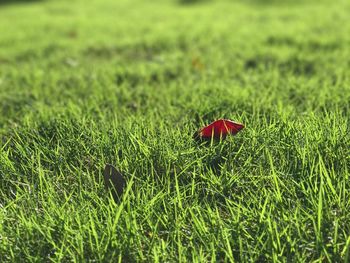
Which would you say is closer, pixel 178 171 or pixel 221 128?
pixel 178 171

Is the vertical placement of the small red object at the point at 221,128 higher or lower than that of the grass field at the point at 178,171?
higher

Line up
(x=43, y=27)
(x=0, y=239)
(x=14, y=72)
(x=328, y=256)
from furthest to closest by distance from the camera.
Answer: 1. (x=43, y=27)
2. (x=14, y=72)
3. (x=0, y=239)
4. (x=328, y=256)

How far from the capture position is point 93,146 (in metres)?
1.83

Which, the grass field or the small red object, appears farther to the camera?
the small red object

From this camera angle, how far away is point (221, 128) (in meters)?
1.77

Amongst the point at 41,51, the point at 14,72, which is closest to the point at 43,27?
the point at 41,51

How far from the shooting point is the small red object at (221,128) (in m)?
1.77

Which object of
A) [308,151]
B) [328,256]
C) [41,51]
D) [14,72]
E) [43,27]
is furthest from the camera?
[43,27]

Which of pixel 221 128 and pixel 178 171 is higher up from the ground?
pixel 221 128

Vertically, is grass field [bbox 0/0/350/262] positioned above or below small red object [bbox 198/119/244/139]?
below

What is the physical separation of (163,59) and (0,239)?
3123mm

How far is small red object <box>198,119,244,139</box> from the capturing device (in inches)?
69.8

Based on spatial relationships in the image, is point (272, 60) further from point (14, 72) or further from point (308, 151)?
point (308, 151)

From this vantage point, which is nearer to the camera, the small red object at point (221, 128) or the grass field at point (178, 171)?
the grass field at point (178, 171)
